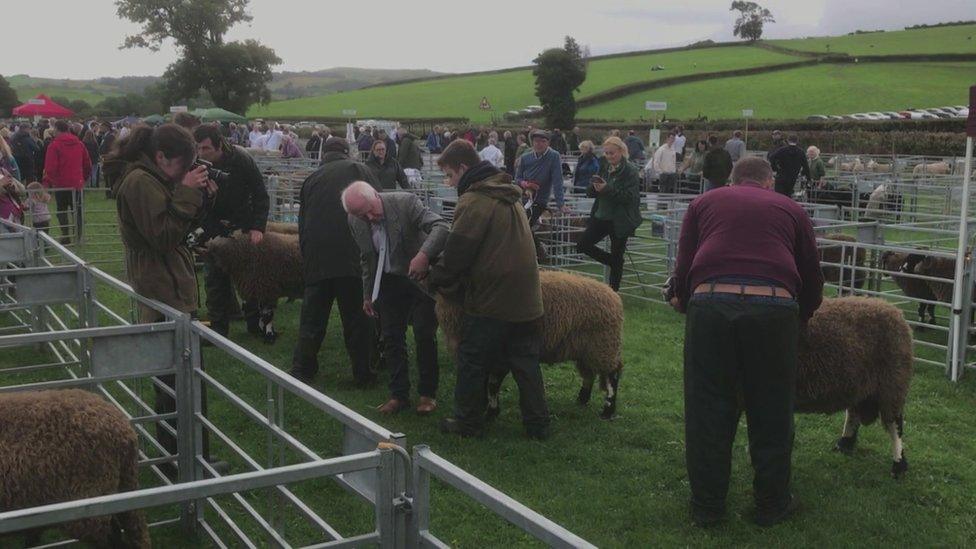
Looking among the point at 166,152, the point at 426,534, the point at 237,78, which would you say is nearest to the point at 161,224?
the point at 166,152

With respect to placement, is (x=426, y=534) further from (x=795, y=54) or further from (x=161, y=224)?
(x=795, y=54)

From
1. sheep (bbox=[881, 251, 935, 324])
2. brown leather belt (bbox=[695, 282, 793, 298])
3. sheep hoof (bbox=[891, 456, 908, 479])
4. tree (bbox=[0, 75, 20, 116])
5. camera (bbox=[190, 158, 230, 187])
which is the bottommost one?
sheep hoof (bbox=[891, 456, 908, 479])

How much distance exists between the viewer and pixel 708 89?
2781 inches

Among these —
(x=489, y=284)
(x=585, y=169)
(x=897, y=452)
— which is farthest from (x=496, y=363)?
(x=585, y=169)

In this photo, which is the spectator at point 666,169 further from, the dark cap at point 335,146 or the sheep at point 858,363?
the sheep at point 858,363

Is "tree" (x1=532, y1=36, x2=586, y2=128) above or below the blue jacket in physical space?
above

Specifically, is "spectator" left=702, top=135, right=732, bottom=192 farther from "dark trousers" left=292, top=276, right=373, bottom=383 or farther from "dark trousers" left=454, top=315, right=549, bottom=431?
"dark trousers" left=292, top=276, right=373, bottom=383

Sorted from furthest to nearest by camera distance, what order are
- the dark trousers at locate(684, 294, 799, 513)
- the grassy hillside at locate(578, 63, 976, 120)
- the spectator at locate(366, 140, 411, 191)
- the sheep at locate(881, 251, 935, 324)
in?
the grassy hillside at locate(578, 63, 976, 120) < the spectator at locate(366, 140, 411, 191) < the sheep at locate(881, 251, 935, 324) < the dark trousers at locate(684, 294, 799, 513)

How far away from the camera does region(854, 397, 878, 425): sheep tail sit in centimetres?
560

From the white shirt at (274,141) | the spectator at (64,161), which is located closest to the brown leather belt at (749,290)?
the spectator at (64,161)

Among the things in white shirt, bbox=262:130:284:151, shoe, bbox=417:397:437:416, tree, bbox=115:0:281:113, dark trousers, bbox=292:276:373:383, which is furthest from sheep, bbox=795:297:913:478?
tree, bbox=115:0:281:113

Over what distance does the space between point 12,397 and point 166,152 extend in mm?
1646

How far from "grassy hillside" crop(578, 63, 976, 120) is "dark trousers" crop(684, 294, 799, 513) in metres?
58.7

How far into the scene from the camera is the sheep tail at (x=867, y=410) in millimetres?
5598
